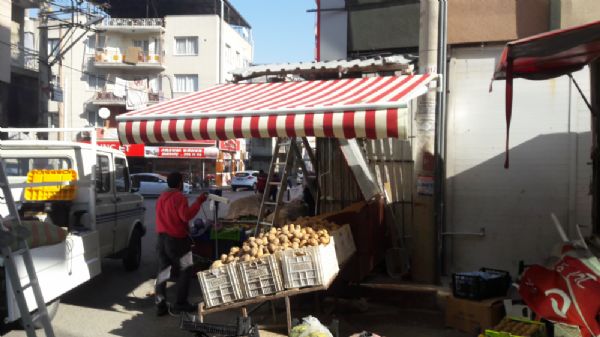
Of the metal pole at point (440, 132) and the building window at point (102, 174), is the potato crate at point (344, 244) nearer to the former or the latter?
the metal pole at point (440, 132)

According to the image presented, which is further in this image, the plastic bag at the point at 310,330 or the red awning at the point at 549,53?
the plastic bag at the point at 310,330

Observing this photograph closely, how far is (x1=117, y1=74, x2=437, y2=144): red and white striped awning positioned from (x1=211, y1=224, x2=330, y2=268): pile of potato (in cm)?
104

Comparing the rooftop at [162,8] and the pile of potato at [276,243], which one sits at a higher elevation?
the rooftop at [162,8]

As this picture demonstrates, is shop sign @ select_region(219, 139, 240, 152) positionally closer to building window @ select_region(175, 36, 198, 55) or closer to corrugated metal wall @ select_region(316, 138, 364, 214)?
building window @ select_region(175, 36, 198, 55)

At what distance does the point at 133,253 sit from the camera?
31.2ft

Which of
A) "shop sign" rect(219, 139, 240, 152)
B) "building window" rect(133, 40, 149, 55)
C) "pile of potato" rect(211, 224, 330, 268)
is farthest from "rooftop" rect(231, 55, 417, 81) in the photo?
"building window" rect(133, 40, 149, 55)

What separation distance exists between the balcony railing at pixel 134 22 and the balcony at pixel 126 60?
2.74 meters

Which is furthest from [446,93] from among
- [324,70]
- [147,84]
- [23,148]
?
[147,84]

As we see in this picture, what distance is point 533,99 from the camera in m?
7.61

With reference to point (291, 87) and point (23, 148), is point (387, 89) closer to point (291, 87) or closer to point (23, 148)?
point (291, 87)

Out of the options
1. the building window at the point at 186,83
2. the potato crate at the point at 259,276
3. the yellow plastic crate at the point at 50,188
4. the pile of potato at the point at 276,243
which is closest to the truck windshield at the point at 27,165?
the yellow plastic crate at the point at 50,188

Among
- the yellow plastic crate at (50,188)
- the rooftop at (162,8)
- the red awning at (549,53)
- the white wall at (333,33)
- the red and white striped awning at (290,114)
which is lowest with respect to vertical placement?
the yellow plastic crate at (50,188)

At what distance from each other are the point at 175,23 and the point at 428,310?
42990 millimetres

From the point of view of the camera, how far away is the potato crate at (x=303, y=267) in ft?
16.7
